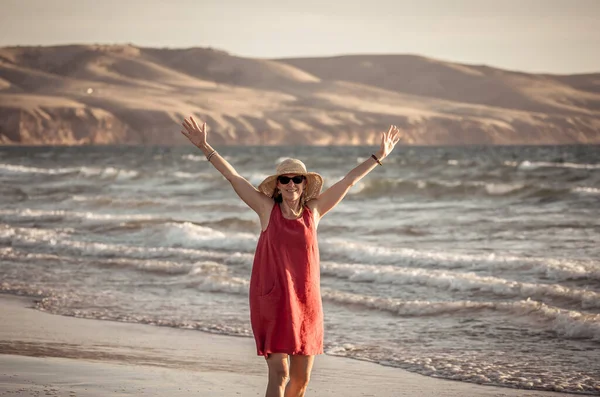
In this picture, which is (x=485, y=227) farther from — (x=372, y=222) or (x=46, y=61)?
(x=46, y=61)

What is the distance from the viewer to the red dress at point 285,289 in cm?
477

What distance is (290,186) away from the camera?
4867 mm

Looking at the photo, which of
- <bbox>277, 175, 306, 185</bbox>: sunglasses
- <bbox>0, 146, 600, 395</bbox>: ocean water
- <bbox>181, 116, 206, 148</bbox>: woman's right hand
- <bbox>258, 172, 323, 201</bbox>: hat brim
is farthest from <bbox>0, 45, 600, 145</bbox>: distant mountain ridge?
<bbox>277, 175, 306, 185</bbox>: sunglasses

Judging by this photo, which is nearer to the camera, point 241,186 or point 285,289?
point 285,289

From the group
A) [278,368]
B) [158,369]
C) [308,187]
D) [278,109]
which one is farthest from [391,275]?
[278,109]

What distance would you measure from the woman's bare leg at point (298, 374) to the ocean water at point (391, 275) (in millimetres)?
2591

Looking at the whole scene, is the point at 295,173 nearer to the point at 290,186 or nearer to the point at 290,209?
the point at 290,186

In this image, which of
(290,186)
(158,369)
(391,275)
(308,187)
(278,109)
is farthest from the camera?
(278,109)

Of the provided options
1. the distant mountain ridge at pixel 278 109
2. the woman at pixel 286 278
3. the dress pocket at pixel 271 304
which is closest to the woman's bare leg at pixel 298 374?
the woman at pixel 286 278

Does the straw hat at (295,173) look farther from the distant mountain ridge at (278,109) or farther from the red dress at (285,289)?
the distant mountain ridge at (278,109)

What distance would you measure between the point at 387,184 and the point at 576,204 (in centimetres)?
919

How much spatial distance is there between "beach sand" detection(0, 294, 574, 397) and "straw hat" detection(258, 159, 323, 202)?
209 cm

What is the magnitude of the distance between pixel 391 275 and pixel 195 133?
24.9ft

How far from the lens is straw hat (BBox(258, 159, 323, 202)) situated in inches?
191
